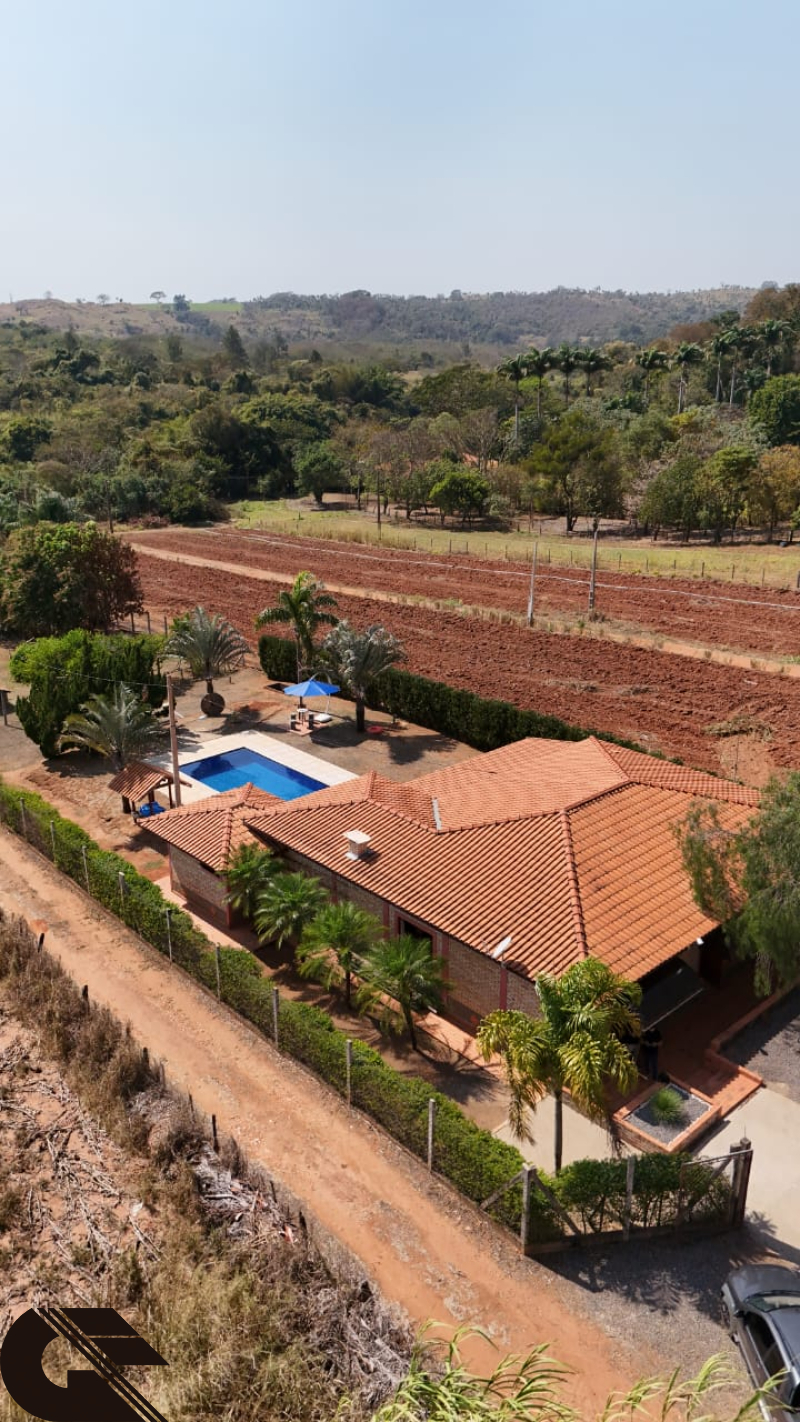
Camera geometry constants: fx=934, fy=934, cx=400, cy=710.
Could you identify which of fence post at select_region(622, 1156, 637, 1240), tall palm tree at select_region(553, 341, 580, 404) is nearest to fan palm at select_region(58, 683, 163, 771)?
fence post at select_region(622, 1156, 637, 1240)

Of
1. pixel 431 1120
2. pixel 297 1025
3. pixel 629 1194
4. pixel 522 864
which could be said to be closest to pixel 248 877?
pixel 297 1025

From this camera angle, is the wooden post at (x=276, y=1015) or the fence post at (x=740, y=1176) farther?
the wooden post at (x=276, y=1015)

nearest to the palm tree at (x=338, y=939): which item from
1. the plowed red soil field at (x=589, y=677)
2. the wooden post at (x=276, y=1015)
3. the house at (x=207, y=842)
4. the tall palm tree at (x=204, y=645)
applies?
the wooden post at (x=276, y=1015)

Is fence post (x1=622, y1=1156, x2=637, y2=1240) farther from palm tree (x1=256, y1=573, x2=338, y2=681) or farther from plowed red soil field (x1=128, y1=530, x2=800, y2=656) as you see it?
plowed red soil field (x1=128, y1=530, x2=800, y2=656)

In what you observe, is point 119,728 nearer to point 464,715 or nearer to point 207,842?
point 207,842

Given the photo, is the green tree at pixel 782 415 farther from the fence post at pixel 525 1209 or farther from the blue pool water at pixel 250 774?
the fence post at pixel 525 1209

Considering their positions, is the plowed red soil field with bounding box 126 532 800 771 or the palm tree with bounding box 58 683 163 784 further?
the plowed red soil field with bounding box 126 532 800 771
